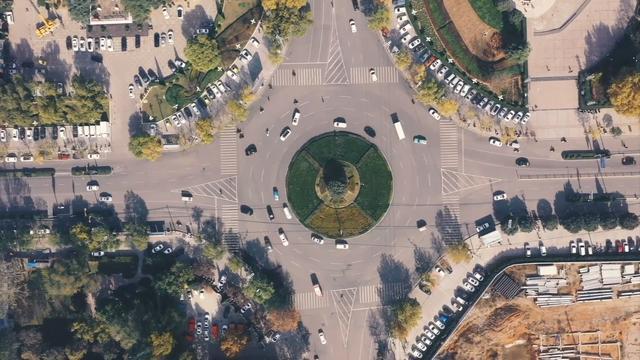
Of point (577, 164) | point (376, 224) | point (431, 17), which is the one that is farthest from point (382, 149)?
point (577, 164)

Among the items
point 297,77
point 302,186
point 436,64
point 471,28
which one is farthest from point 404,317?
point 471,28

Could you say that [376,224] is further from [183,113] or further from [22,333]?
[22,333]

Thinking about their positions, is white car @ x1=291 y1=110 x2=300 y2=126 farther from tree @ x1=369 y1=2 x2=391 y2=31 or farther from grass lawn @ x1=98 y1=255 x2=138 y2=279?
grass lawn @ x1=98 y1=255 x2=138 y2=279

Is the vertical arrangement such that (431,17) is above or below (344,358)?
above

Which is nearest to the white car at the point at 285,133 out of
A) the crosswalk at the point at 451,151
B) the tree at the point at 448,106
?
the tree at the point at 448,106

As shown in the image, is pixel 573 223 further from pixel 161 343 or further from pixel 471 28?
pixel 161 343

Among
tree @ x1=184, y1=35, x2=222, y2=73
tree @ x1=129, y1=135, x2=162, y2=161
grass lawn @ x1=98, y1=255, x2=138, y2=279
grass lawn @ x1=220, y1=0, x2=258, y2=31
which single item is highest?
grass lawn @ x1=220, y1=0, x2=258, y2=31

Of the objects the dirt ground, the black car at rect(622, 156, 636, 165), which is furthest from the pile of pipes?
the dirt ground
